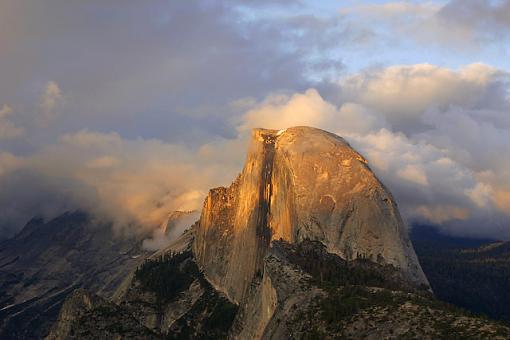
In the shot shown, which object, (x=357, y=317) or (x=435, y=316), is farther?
(x=357, y=317)

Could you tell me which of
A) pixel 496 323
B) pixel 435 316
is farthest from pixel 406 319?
pixel 496 323

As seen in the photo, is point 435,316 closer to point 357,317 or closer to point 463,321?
point 463,321

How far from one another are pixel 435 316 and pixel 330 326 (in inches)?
1117

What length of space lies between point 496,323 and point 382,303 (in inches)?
1376

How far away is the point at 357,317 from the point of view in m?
193

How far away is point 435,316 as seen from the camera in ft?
592

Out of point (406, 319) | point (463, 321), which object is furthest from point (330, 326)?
point (463, 321)

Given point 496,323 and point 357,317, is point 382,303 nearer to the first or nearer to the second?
point 357,317

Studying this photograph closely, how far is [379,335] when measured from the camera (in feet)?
590

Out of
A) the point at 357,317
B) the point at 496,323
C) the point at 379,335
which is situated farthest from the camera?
the point at 357,317

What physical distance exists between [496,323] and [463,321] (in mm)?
7259

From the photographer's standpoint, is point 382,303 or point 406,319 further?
point 382,303

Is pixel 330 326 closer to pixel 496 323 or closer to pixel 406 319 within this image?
pixel 406 319

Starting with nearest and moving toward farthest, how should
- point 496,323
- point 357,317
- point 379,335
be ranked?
point 496,323 → point 379,335 → point 357,317
